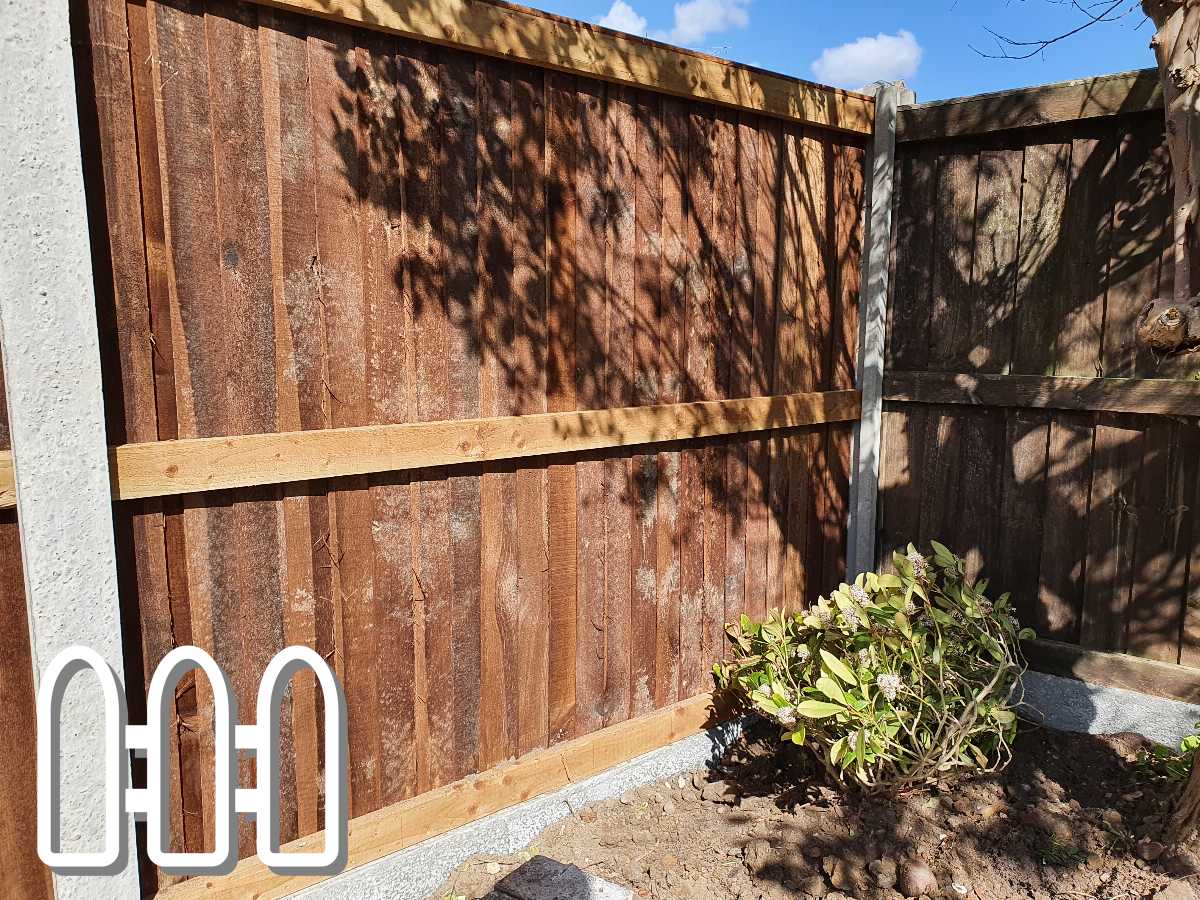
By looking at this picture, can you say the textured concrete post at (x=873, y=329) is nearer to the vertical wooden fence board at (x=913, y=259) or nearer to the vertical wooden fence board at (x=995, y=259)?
the vertical wooden fence board at (x=913, y=259)

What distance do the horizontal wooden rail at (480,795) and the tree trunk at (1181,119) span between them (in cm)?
177

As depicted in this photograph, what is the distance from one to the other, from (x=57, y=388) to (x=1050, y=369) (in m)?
3.57

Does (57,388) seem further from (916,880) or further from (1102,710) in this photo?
(1102,710)

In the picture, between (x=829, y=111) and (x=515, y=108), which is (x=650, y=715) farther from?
(x=829, y=111)

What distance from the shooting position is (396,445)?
268 cm

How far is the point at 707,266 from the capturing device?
3.52m

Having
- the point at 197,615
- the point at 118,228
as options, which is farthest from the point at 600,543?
the point at 118,228

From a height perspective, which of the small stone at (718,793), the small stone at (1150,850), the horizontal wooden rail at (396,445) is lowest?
the small stone at (718,793)

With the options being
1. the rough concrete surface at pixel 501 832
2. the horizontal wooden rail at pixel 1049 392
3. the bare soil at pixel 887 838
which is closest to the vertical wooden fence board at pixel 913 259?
the horizontal wooden rail at pixel 1049 392

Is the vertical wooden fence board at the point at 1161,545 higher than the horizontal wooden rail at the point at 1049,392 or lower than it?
lower

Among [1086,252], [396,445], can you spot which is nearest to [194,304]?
[396,445]

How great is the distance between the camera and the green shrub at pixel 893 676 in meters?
3.18

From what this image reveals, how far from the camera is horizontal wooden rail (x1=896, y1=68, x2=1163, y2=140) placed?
344 centimetres

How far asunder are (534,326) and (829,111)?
5.90ft
